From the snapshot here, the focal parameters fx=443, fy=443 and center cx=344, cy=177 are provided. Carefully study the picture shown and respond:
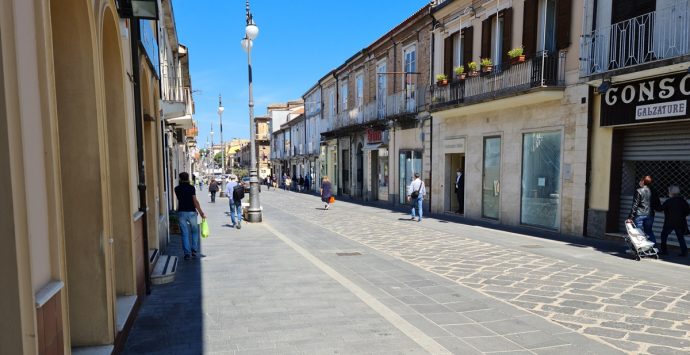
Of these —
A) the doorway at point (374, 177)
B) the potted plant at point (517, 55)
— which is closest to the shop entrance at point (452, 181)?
the potted plant at point (517, 55)

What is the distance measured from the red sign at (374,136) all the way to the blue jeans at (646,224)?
14.6 m

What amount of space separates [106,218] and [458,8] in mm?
15206

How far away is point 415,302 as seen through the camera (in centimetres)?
579

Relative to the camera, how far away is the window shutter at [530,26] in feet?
41.3

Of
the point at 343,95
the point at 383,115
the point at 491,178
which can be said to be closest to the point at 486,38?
the point at 491,178

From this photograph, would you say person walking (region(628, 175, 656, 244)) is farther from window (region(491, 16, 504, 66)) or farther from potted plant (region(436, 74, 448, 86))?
potted plant (region(436, 74, 448, 86))

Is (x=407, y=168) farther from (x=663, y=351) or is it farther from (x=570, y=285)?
(x=663, y=351)

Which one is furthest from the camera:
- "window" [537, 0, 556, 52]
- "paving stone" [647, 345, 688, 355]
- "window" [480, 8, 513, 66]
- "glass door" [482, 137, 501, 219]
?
"glass door" [482, 137, 501, 219]

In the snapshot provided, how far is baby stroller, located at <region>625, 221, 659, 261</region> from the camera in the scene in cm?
852

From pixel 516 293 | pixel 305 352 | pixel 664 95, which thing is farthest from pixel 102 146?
pixel 664 95

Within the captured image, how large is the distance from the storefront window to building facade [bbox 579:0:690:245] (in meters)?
1.17

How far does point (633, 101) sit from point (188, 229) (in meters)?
10.0

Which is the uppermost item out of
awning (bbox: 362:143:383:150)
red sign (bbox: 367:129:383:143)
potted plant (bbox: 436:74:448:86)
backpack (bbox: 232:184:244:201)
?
potted plant (bbox: 436:74:448:86)

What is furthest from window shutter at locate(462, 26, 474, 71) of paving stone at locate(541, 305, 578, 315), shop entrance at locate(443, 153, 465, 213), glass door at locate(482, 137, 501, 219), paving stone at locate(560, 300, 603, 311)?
paving stone at locate(541, 305, 578, 315)
